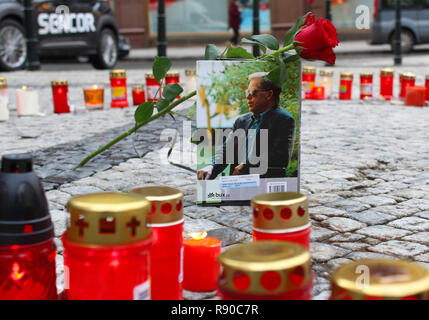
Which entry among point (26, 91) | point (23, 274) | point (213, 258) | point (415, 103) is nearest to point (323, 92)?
point (415, 103)

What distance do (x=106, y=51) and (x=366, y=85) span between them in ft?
19.7

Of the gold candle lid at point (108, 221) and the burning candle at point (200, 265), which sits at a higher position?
the gold candle lid at point (108, 221)

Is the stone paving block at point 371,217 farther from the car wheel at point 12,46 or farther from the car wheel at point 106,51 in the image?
the car wheel at point 106,51

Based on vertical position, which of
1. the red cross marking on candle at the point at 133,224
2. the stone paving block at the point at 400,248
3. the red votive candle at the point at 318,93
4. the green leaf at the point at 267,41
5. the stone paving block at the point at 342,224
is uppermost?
the green leaf at the point at 267,41

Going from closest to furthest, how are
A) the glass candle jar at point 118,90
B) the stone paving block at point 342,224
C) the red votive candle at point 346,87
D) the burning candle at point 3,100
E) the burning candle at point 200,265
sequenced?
the burning candle at point 200,265 < the stone paving block at point 342,224 < the burning candle at point 3,100 < the glass candle jar at point 118,90 < the red votive candle at point 346,87

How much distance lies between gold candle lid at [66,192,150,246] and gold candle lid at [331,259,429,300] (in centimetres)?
46

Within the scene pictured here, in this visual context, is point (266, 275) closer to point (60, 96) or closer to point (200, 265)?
point (200, 265)

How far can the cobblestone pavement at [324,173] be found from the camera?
3059 mm

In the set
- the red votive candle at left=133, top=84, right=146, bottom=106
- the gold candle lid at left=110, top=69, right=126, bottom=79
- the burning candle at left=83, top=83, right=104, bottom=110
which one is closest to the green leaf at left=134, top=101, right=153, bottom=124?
the gold candle lid at left=110, top=69, right=126, bottom=79

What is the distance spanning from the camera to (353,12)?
Result: 69.3 ft

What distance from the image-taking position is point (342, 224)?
130 inches

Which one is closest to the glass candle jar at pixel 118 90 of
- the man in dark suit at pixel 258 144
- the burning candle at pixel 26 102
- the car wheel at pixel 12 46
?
the burning candle at pixel 26 102

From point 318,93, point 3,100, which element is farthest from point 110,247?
point 318,93
